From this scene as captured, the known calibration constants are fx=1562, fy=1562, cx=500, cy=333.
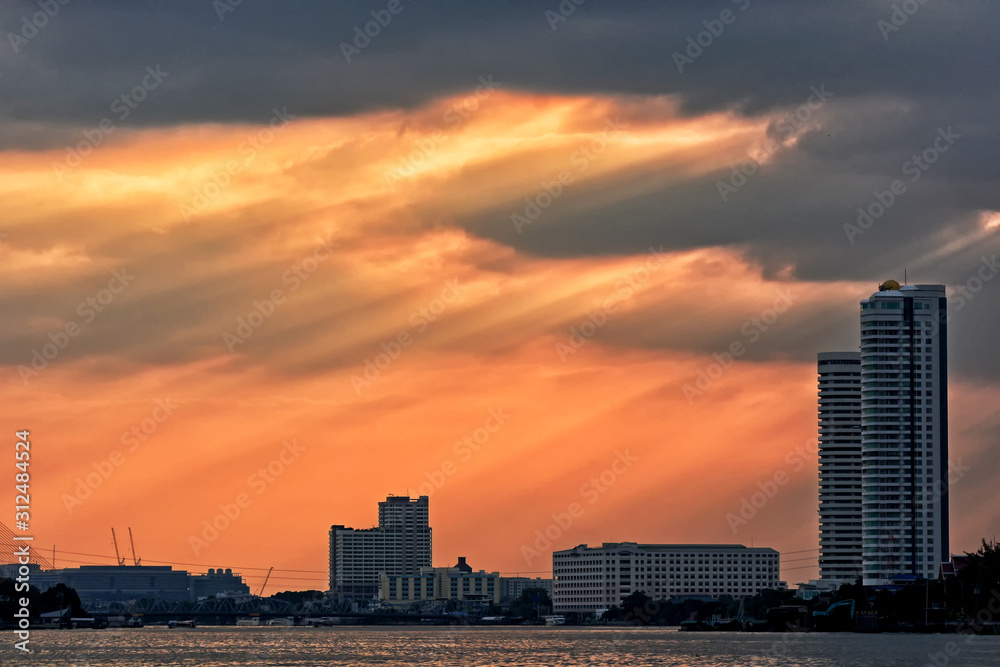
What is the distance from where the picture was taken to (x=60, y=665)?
185000mm

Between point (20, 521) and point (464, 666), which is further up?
point (20, 521)

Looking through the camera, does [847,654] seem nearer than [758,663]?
No

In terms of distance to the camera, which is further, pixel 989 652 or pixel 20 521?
pixel 989 652

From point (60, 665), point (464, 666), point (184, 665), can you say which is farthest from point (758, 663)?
point (60, 665)

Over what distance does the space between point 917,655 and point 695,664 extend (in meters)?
29.0

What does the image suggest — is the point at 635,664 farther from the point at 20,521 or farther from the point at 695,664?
the point at 20,521

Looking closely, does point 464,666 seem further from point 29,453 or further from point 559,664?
point 29,453

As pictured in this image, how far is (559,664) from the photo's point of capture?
177 metres

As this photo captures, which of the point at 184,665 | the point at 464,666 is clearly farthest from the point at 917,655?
the point at 184,665

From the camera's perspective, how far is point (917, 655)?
187m

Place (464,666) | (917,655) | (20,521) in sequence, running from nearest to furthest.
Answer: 1. (20,521)
2. (464,666)
3. (917,655)

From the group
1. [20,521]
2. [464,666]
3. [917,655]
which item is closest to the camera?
[20,521]

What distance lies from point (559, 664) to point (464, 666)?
10.9 metres

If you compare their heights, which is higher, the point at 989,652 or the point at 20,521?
the point at 20,521
